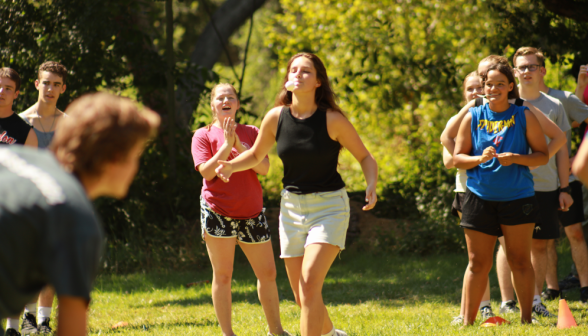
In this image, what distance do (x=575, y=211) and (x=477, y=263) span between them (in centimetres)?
187

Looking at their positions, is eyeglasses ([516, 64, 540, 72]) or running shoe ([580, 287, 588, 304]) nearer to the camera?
eyeglasses ([516, 64, 540, 72])

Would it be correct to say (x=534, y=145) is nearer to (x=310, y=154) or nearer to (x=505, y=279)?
(x=505, y=279)

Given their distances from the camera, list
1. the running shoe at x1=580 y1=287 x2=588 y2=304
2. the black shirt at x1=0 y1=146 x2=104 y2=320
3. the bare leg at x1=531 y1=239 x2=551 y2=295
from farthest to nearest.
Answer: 1. the running shoe at x1=580 y1=287 x2=588 y2=304
2. the bare leg at x1=531 y1=239 x2=551 y2=295
3. the black shirt at x1=0 y1=146 x2=104 y2=320

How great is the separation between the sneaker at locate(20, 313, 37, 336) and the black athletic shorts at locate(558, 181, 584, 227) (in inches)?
198

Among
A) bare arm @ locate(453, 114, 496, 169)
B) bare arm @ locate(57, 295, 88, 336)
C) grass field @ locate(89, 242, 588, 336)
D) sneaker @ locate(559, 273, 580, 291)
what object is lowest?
grass field @ locate(89, 242, 588, 336)

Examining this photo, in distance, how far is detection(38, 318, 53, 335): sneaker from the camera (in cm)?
476

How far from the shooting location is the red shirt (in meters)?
4.39

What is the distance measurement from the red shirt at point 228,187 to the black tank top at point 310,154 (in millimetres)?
716

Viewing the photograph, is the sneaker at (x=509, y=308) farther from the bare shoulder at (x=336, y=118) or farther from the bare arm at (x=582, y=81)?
the bare shoulder at (x=336, y=118)

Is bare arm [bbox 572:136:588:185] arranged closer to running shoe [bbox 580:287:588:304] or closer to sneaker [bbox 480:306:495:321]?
sneaker [bbox 480:306:495:321]

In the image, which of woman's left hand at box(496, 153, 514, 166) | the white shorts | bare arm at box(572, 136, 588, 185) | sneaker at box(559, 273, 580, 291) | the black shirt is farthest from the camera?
sneaker at box(559, 273, 580, 291)

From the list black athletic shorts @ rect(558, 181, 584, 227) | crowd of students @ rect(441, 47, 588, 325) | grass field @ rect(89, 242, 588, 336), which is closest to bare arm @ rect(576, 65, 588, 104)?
black athletic shorts @ rect(558, 181, 584, 227)

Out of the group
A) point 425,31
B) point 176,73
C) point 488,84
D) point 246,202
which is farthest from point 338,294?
point 425,31

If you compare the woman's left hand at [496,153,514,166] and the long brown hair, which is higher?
the long brown hair
